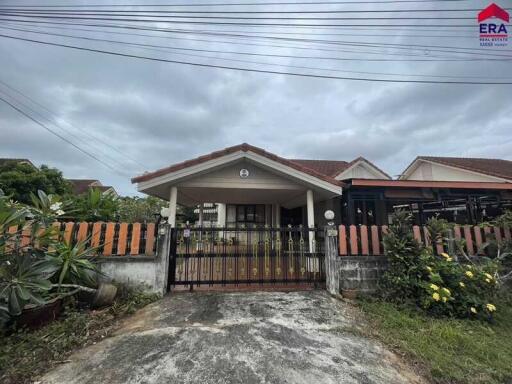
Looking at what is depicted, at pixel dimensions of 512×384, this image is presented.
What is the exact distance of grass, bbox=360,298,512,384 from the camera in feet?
8.98

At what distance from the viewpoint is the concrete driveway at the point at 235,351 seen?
245 cm

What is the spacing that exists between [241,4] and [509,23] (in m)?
7.42

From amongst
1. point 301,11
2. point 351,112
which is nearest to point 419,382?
point 301,11

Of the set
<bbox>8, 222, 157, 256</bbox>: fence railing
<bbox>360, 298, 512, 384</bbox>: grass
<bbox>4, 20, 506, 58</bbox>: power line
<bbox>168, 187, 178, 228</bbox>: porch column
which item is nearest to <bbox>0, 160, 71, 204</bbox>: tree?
<bbox>168, 187, 178, 228</bbox>: porch column

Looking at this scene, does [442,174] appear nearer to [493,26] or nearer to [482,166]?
[482,166]

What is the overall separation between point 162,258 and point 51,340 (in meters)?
2.00

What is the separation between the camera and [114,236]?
15.9 ft

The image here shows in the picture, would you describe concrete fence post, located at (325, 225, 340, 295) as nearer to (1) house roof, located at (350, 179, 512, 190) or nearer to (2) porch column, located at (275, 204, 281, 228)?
(1) house roof, located at (350, 179, 512, 190)

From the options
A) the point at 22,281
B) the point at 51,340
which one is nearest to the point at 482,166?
the point at 51,340

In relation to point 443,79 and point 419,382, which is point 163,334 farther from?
point 443,79

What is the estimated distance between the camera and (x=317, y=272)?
216 inches

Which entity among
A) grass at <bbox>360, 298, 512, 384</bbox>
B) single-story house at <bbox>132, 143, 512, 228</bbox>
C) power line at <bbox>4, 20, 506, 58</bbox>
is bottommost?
grass at <bbox>360, 298, 512, 384</bbox>

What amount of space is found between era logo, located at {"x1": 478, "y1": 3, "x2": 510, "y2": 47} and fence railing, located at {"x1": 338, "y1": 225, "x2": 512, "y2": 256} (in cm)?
545

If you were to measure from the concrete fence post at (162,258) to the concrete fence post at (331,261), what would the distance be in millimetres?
3339
